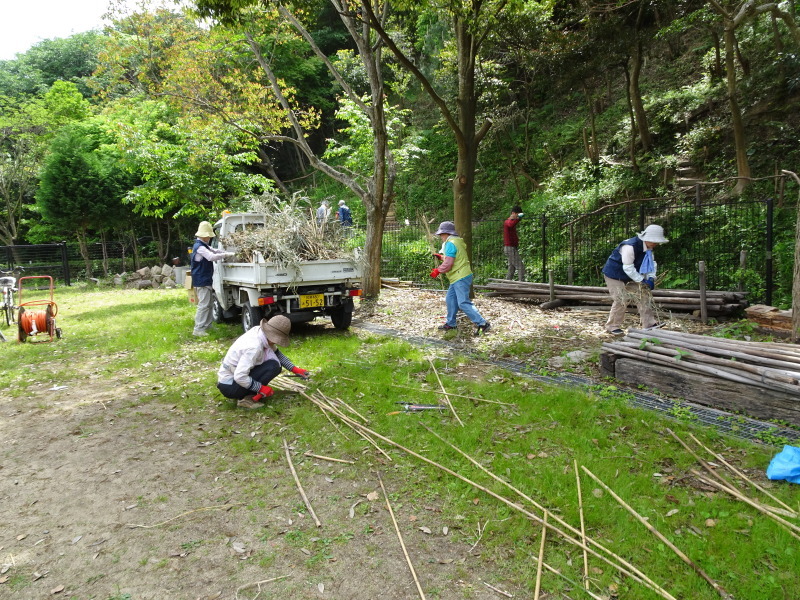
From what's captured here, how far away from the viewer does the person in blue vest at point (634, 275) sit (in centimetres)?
747

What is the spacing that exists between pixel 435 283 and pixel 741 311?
25.0ft

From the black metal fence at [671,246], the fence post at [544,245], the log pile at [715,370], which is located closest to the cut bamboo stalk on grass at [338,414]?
the log pile at [715,370]

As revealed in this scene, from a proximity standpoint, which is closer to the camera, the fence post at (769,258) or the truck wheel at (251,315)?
the truck wheel at (251,315)

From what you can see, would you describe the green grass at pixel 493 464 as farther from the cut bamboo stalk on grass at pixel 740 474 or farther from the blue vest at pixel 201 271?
the blue vest at pixel 201 271

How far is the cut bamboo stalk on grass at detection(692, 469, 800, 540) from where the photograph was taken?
10.3 feet

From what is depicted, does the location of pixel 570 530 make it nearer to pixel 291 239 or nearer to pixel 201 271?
pixel 291 239

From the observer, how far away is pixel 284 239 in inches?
340

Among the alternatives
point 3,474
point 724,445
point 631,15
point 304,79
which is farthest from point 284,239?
point 304,79

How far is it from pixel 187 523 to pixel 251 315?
524 centimetres

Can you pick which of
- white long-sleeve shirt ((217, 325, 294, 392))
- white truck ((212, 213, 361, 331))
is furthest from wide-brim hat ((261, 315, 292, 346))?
white truck ((212, 213, 361, 331))

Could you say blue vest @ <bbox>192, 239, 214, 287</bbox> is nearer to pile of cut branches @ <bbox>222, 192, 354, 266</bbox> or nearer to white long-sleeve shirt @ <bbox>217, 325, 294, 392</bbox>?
pile of cut branches @ <bbox>222, 192, 354, 266</bbox>

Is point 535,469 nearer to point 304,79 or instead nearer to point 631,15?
point 631,15

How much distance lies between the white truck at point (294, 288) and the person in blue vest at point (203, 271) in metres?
0.32

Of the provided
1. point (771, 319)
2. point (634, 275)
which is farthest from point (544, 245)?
point (771, 319)
